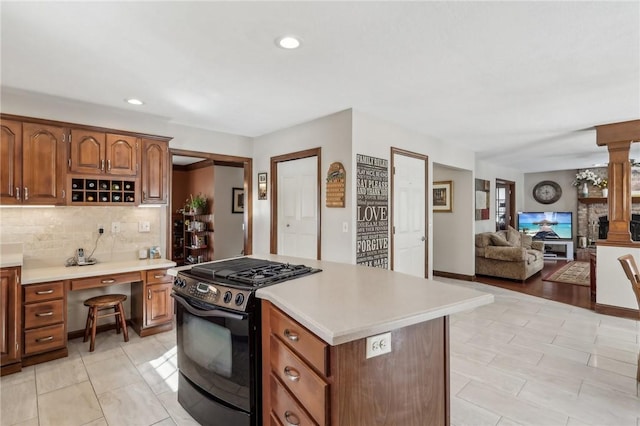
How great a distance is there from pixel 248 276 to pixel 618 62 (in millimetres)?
3110

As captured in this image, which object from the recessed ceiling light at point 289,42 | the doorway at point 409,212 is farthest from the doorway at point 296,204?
the recessed ceiling light at point 289,42

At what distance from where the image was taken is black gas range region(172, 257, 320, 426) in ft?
5.50

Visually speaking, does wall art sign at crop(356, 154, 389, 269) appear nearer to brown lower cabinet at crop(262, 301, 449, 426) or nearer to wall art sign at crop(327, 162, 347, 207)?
wall art sign at crop(327, 162, 347, 207)

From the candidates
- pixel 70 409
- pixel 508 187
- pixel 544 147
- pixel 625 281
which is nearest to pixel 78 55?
pixel 70 409

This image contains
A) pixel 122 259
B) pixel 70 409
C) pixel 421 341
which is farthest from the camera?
pixel 122 259

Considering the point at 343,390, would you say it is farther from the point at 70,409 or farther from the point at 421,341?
the point at 70,409

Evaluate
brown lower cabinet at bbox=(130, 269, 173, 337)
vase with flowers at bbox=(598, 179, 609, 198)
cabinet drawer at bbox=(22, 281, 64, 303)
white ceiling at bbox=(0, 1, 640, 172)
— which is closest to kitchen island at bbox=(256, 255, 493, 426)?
white ceiling at bbox=(0, 1, 640, 172)

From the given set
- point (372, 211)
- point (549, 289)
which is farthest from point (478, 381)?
point (549, 289)

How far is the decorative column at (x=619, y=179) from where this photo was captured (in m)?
3.93

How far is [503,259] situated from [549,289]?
33.1 inches

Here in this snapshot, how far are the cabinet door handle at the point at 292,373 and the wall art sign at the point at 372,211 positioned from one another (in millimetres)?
2104

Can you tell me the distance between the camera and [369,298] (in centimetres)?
148

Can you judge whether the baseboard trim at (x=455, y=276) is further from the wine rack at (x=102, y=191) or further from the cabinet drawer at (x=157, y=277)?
the wine rack at (x=102, y=191)

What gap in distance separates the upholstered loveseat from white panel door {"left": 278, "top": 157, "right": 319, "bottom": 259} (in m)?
4.09
